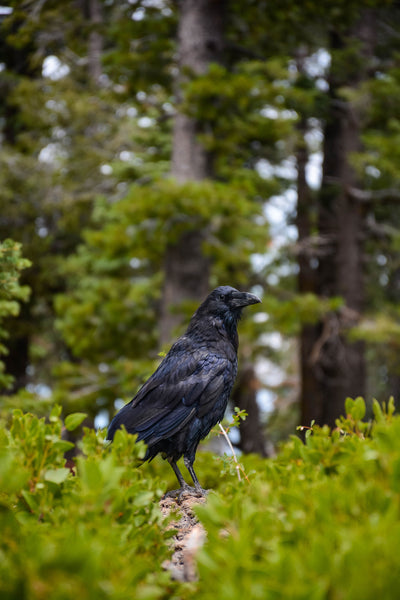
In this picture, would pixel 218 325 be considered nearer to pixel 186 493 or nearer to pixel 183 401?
pixel 183 401

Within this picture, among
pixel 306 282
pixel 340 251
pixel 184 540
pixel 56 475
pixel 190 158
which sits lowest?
pixel 306 282

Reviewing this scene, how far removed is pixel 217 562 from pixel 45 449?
90cm

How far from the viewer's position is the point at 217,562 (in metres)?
1.59

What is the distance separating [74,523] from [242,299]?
8.46 feet

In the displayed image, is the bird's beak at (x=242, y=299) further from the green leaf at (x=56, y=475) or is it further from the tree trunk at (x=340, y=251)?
the tree trunk at (x=340, y=251)

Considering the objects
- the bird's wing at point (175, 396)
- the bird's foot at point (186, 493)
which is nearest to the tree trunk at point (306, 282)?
the bird's wing at point (175, 396)

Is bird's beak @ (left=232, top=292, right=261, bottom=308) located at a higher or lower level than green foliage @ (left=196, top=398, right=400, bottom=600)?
lower

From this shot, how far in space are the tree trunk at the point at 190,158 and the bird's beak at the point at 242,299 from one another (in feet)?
14.9

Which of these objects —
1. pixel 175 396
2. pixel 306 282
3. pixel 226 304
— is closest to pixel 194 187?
pixel 226 304

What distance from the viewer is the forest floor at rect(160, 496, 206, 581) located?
6.91 ft

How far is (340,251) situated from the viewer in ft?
40.5

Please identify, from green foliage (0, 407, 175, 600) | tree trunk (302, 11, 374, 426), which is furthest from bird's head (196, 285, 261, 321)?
tree trunk (302, 11, 374, 426)

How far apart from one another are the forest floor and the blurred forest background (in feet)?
7.51

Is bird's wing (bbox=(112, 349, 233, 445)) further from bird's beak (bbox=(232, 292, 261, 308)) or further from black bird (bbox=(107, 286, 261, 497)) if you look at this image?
bird's beak (bbox=(232, 292, 261, 308))
